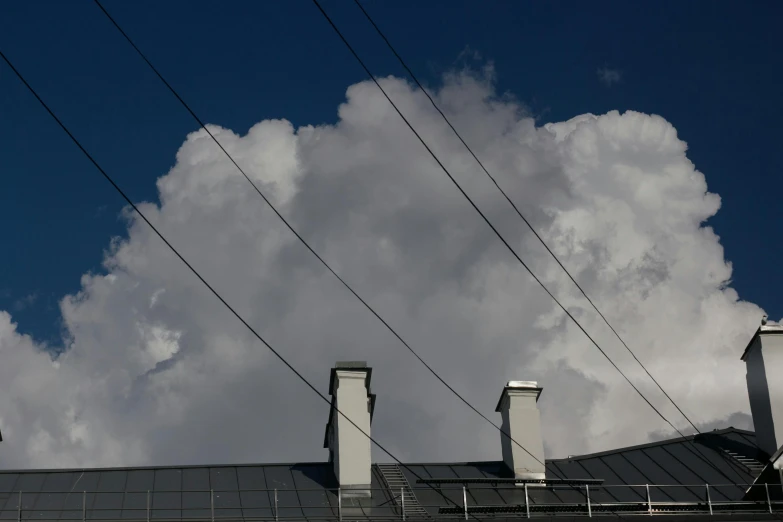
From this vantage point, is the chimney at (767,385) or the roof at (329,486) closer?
the roof at (329,486)

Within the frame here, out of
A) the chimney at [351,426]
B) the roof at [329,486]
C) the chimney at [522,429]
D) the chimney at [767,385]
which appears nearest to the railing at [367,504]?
the roof at [329,486]

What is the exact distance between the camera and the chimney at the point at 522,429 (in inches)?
1443

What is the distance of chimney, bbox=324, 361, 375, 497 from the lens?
35062 mm

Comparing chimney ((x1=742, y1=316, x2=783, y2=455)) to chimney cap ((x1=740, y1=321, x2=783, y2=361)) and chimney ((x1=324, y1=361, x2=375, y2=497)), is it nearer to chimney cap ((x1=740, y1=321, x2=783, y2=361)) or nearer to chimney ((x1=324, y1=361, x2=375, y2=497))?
chimney cap ((x1=740, y1=321, x2=783, y2=361))

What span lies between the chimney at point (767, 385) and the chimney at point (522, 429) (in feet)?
17.0

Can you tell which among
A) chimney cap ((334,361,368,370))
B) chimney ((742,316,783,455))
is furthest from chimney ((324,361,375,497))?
chimney ((742,316,783,455))

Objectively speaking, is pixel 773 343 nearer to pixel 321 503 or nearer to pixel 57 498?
pixel 321 503

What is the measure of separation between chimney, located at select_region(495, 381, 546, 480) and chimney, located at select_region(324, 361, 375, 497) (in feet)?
10.7

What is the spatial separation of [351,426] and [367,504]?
2.07m

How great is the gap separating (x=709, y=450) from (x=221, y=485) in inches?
466

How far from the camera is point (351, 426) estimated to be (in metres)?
35.7

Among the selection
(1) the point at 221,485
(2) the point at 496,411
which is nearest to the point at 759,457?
(2) the point at 496,411

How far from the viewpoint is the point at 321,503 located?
34094 millimetres

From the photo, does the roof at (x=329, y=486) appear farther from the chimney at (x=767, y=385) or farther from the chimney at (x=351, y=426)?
the chimney at (x=767, y=385)
